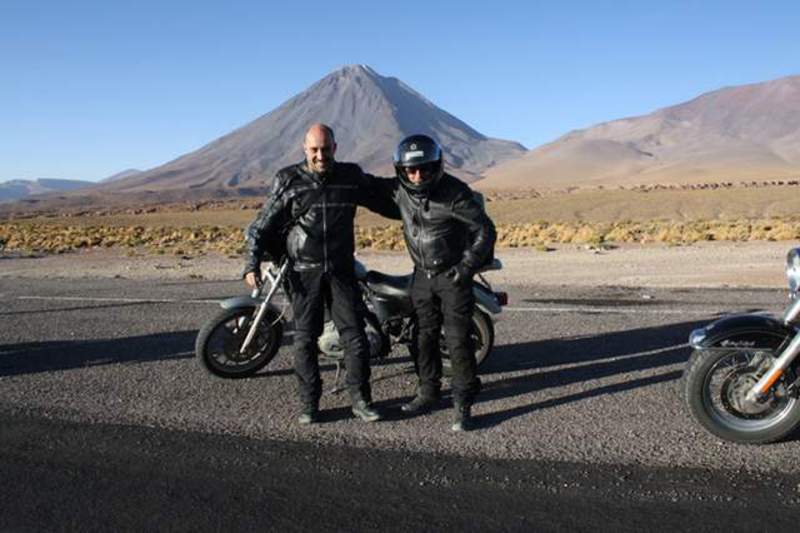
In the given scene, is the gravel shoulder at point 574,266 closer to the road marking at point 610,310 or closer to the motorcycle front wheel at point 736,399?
the road marking at point 610,310

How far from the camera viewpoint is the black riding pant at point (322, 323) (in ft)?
18.5

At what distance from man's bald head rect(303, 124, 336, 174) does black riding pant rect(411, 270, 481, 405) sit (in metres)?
0.98

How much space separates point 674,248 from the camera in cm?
2295

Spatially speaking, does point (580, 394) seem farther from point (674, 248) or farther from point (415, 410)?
point (674, 248)

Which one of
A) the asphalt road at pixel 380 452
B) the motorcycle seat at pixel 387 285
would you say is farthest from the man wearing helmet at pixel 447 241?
the motorcycle seat at pixel 387 285

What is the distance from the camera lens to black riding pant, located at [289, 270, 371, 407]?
18.5 ft

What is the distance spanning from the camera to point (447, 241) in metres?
5.45

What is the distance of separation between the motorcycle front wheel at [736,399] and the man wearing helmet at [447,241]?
1.37 m

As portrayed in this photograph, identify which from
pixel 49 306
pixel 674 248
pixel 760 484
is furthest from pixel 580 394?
pixel 674 248

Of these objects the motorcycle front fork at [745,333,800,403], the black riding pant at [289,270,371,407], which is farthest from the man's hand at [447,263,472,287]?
the motorcycle front fork at [745,333,800,403]

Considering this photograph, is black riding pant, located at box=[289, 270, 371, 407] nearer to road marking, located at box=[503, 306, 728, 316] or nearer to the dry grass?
road marking, located at box=[503, 306, 728, 316]

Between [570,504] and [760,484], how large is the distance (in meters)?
1.06

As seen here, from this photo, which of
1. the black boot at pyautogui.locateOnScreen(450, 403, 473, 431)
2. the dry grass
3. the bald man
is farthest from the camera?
the dry grass

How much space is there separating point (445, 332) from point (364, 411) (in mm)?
764
